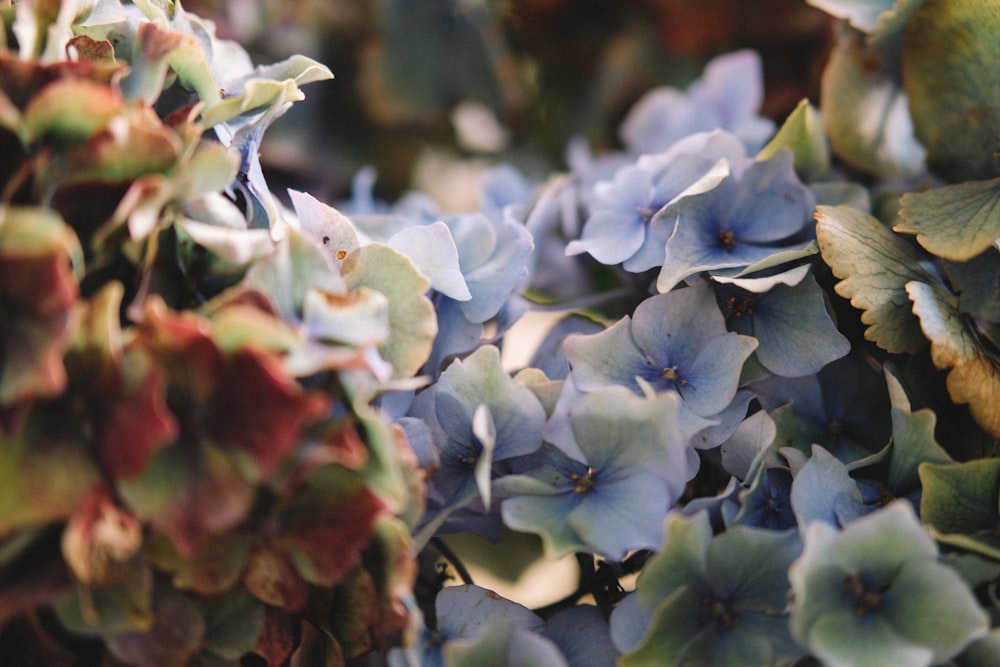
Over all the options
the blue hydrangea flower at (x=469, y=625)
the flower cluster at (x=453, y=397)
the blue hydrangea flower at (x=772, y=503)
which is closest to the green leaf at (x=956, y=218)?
the flower cluster at (x=453, y=397)

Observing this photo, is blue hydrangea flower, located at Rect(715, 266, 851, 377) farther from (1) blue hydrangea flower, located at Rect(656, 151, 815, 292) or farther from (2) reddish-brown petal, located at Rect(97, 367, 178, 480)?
(2) reddish-brown petal, located at Rect(97, 367, 178, 480)

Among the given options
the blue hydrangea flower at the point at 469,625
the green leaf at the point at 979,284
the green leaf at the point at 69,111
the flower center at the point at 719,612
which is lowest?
the blue hydrangea flower at the point at 469,625

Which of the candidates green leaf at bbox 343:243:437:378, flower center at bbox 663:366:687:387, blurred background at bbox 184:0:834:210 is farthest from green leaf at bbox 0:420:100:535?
blurred background at bbox 184:0:834:210

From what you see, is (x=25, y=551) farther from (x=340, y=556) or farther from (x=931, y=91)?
(x=931, y=91)

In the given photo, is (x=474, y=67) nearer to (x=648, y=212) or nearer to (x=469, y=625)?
(x=648, y=212)

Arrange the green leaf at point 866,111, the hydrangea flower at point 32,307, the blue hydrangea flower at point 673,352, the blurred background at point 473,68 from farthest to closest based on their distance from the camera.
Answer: the blurred background at point 473,68 → the green leaf at point 866,111 → the blue hydrangea flower at point 673,352 → the hydrangea flower at point 32,307

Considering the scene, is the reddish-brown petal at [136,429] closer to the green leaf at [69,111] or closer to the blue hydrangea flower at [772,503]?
the green leaf at [69,111]

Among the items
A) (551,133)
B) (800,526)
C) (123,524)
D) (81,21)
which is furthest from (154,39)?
(551,133)

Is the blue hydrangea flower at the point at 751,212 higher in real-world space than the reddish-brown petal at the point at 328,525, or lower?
higher
